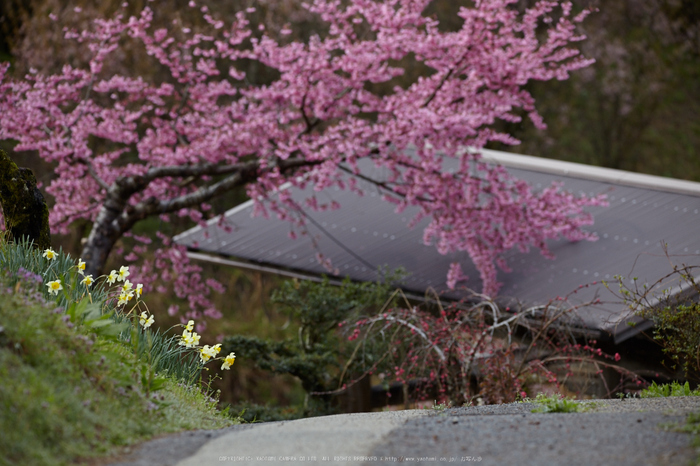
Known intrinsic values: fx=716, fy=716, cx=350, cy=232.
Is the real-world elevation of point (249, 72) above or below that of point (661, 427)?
above

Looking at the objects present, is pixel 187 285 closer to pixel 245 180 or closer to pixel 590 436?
pixel 245 180

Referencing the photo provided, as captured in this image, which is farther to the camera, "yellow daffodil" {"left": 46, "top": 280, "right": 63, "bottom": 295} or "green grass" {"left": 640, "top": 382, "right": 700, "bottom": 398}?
"green grass" {"left": 640, "top": 382, "right": 700, "bottom": 398}

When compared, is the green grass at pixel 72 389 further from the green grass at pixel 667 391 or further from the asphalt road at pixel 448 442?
the green grass at pixel 667 391

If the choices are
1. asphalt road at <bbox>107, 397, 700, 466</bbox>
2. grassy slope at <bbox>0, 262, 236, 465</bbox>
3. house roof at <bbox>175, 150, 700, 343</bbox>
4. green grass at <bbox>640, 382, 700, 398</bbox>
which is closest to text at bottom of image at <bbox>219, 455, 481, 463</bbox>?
asphalt road at <bbox>107, 397, 700, 466</bbox>

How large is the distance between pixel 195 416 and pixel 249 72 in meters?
13.0

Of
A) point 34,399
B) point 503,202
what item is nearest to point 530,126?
point 503,202

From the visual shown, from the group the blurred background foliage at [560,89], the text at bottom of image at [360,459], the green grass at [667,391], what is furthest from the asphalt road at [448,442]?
the blurred background foliage at [560,89]

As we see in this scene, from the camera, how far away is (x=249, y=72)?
53.2 ft

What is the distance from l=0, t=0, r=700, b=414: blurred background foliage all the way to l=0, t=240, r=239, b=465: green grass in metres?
9.54

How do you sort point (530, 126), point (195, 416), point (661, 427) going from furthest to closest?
point (530, 126)
point (195, 416)
point (661, 427)

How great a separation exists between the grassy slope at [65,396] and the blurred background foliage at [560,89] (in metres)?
9.74

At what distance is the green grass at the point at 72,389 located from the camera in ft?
10.2

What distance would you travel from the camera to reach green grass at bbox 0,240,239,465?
311 centimetres

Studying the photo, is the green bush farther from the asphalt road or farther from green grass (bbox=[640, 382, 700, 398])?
the asphalt road
